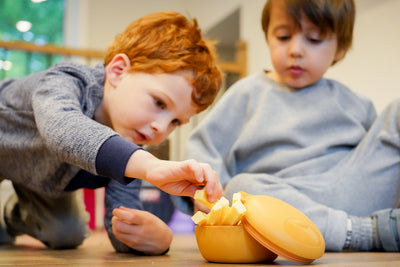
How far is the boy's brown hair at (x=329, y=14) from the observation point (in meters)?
1.06

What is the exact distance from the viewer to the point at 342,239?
84 centimetres

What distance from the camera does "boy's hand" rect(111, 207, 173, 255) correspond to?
2.46ft

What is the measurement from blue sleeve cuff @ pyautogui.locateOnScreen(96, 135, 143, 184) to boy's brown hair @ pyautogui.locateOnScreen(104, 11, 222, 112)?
0.29 metres

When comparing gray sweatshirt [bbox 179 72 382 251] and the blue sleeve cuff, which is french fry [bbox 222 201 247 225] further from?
gray sweatshirt [bbox 179 72 382 251]

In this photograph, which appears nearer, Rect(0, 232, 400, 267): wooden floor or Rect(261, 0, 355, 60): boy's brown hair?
Rect(0, 232, 400, 267): wooden floor

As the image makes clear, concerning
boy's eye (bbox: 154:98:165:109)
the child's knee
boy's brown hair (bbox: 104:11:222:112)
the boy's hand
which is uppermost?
boy's brown hair (bbox: 104:11:222:112)

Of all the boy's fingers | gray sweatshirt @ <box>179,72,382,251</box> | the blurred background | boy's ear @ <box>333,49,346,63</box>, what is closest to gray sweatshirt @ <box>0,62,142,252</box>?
the boy's fingers

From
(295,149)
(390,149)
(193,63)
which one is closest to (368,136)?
(390,149)

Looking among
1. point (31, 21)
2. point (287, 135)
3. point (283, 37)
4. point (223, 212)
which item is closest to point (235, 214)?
point (223, 212)

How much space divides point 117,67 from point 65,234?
41cm

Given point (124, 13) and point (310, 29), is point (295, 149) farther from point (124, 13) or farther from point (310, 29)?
point (124, 13)

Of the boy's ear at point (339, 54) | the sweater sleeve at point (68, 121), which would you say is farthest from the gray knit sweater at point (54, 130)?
the boy's ear at point (339, 54)

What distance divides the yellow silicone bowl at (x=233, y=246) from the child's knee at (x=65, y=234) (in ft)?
1.60

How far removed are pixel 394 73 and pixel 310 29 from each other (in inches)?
22.7
